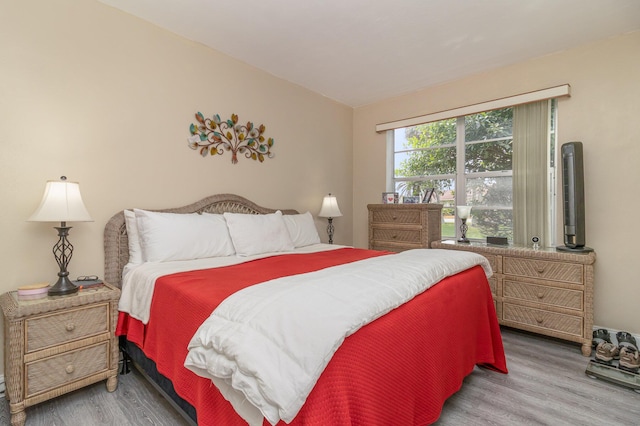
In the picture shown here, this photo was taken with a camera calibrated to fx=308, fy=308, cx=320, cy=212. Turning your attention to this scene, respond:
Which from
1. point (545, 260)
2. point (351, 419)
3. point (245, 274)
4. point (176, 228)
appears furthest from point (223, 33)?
point (545, 260)

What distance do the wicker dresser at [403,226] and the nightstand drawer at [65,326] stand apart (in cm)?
278

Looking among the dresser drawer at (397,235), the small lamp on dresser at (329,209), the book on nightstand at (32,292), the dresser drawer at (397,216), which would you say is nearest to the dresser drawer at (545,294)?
the dresser drawer at (397,235)

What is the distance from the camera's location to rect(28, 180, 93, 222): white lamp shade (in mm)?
1755

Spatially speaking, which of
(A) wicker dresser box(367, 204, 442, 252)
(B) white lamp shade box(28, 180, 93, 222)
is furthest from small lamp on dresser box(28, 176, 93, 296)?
(A) wicker dresser box(367, 204, 442, 252)

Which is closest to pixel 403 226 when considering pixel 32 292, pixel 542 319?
pixel 542 319

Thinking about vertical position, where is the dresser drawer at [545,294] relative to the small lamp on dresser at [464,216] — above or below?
below

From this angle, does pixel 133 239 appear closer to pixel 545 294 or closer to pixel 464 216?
pixel 464 216

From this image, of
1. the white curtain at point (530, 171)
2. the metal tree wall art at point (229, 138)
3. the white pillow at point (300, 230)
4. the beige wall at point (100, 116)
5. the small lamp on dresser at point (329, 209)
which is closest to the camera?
the beige wall at point (100, 116)

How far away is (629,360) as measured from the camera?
85.3 inches

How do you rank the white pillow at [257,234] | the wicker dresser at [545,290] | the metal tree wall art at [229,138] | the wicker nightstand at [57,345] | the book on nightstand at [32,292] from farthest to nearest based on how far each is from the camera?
1. the metal tree wall art at [229,138]
2. the white pillow at [257,234]
3. the wicker dresser at [545,290]
4. the book on nightstand at [32,292]
5. the wicker nightstand at [57,345]

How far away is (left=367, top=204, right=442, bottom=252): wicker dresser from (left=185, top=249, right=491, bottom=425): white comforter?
6.93 ft

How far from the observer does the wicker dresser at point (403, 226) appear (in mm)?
3340

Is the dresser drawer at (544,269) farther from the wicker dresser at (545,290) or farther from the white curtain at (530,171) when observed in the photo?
the white curtain at (530,171)

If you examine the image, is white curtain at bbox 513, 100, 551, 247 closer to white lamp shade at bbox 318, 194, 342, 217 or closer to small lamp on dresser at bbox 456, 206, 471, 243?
small lamp on dresser at bbox 456, 206, 471, 243
